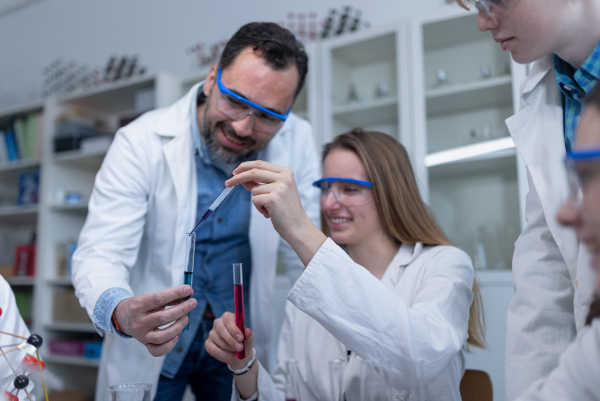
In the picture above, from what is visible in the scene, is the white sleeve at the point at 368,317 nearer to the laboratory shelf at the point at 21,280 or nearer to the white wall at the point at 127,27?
the white wall at the point at 127,27

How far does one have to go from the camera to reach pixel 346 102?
2912 mm

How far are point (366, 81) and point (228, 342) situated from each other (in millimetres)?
2135

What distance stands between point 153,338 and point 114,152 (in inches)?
29.8

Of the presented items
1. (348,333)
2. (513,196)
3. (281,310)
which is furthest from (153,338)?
(513,196)

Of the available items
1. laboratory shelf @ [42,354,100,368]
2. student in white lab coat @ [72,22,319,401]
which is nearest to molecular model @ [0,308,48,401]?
student in white lab coat @ [72,22,319,401]

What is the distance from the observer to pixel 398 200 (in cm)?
152

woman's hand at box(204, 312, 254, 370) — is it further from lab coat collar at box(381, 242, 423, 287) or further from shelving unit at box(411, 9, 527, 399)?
shelving unit at box(411, 9, 527, 399)

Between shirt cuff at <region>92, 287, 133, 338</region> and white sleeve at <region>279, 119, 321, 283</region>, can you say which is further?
white sleeve at <region>279, 119, 321, 283</region>

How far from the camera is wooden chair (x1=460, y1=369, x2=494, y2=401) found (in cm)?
136

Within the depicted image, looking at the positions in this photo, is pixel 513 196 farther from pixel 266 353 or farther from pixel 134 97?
pixel 134 97

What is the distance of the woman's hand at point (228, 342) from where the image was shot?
1.19 m

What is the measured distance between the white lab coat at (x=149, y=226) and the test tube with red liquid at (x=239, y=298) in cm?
40

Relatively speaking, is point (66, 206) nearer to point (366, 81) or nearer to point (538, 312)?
point (366, 81)

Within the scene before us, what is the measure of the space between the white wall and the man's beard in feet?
5.73
